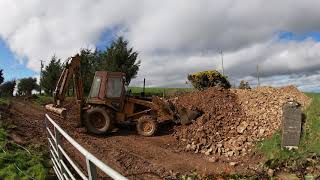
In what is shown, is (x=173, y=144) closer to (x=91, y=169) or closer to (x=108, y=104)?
(x=108, y=104)

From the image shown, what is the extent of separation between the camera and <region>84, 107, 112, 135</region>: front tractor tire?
59.5 feet

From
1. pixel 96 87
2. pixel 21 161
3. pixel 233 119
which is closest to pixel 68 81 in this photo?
pixel 96 87

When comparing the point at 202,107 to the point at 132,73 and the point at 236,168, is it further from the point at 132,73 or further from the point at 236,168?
the point at 132,73

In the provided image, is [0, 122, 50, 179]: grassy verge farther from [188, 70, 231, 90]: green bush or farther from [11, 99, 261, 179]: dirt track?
[188, 70, 231, 90]: green bush

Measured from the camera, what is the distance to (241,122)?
19516 mm

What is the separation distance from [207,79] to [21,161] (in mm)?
21573

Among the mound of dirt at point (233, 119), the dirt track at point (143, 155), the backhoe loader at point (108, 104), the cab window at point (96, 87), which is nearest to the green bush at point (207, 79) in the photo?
the mound of dirt at point (233, 119)

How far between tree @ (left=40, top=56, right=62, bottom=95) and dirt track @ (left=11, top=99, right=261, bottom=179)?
30133 millimetres

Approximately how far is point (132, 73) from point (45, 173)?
29633 mm

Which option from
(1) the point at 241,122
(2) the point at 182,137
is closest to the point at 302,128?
(1) the point at 241,122

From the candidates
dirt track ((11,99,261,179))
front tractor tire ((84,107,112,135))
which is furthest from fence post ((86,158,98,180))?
front tractor tire ((84,107,112,135))

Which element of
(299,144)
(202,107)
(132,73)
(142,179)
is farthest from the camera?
(132,73)

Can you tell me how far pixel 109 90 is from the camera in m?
18.7

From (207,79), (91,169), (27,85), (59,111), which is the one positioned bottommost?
(91,169)
